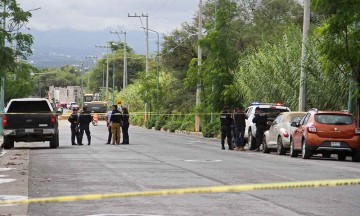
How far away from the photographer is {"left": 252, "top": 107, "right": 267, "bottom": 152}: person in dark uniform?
35.3 metres

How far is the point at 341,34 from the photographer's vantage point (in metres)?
31.8

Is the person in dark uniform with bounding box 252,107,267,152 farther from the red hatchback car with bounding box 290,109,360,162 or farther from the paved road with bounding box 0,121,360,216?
the red hatchback car with bounding box 290,109,360,162

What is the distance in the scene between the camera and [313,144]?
28.4m

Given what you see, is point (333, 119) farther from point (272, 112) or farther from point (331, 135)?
point (272, 112)

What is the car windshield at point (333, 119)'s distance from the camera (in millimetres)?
28516

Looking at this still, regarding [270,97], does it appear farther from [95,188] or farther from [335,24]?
[95,188]

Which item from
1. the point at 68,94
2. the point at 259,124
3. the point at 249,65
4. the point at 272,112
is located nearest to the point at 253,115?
the point at 272,112

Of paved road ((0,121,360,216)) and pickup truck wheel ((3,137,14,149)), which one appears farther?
pickup truck wheel ((3,137,14,149))

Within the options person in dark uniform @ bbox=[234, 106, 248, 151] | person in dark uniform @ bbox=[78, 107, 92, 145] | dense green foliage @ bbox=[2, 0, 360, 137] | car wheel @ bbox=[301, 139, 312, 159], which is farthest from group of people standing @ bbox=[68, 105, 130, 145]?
car wheel @ bbox=[301, 139, 312, 159]

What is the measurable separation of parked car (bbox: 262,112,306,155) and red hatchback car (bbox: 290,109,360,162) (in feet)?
6.94

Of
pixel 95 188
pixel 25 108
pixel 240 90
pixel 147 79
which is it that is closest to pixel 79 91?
pixel 147 79

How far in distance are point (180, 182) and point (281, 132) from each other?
14358 mm

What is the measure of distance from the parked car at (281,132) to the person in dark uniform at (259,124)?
1076 millimetres

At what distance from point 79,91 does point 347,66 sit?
164 meters
